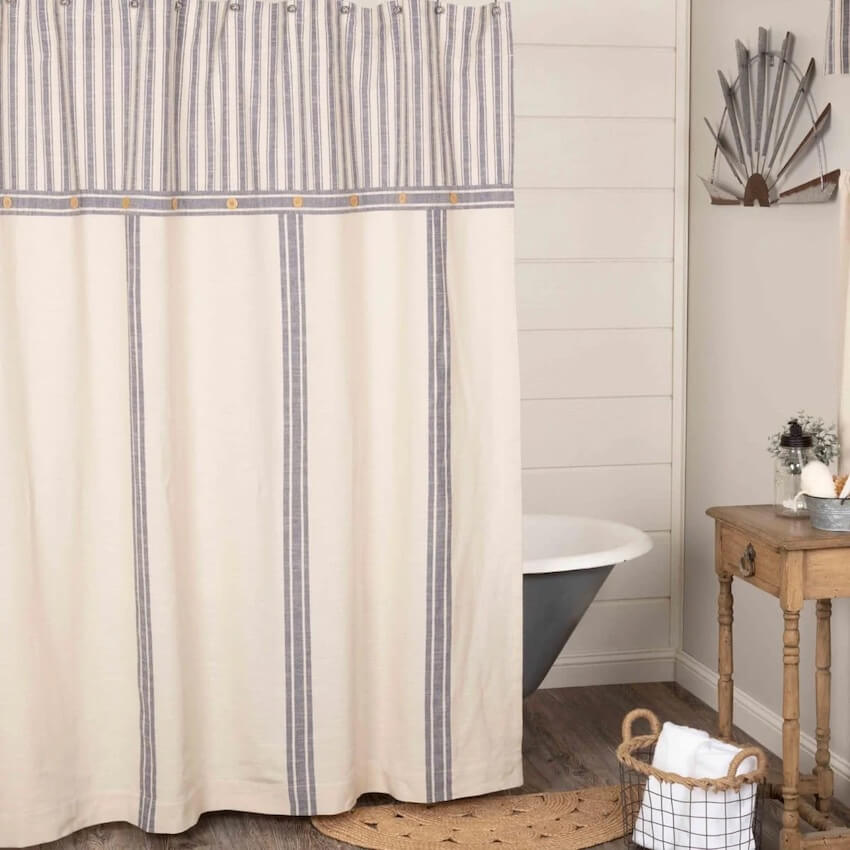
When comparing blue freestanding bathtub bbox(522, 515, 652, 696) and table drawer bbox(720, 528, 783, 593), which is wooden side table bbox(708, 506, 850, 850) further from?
blue freestanding bathtub bbox(522, 515, 652, 696)

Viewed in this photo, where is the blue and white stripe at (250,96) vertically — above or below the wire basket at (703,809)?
above

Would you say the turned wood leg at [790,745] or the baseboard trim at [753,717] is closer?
the turned wood leg at [790,745]

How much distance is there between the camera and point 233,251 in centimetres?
A: 280

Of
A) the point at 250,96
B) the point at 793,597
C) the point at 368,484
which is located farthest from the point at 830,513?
the point at 250,96

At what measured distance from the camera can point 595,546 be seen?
3.49 m

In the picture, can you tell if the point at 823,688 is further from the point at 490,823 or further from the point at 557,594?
the point at 490,823

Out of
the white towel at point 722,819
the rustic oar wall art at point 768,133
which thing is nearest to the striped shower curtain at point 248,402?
the white towel at point 722,819

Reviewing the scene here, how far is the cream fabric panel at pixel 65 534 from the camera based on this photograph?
2.75 metres

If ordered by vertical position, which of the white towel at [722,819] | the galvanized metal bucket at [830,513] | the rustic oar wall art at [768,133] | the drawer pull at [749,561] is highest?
the rustic oar wall art at [768,133]

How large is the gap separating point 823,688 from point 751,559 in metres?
0.39

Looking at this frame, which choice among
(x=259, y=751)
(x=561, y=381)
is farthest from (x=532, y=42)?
(x=259, y=751)

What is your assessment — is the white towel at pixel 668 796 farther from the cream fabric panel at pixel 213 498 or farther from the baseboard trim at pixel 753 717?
the cream fabric panel at pixel 213 498

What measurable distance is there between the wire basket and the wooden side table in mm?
82

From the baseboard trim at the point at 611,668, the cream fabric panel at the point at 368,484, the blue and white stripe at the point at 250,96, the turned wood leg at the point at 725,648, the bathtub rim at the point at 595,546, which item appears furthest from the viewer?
the baseboard trim at the point at 611,668
